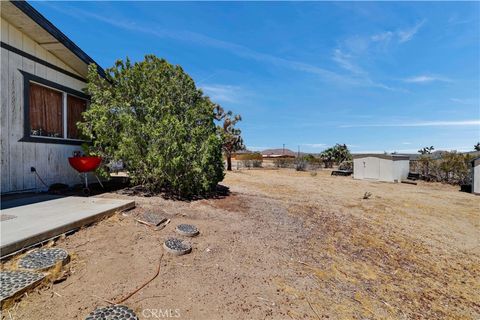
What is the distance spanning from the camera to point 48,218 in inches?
143

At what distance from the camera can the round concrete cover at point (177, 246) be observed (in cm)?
331

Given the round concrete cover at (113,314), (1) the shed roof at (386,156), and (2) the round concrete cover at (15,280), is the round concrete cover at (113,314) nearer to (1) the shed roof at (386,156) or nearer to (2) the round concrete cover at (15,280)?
(2) the round concrete cover at (15,280)

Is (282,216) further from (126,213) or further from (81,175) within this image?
(81,175)

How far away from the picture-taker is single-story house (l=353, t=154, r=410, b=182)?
18281 mm

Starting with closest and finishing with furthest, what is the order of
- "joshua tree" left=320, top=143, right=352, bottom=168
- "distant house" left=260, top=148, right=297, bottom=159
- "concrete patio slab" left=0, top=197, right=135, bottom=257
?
"concrete patio slab" left=0, top=197, right=135, bottom=257
"joshua tree" left=320, top=143, right=352, bottom=168
"distant house" left=260, top=148, right=297, bottom=159

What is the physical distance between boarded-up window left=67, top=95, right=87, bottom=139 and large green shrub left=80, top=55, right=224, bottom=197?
607 mm

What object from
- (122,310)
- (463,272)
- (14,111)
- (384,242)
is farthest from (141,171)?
(463,272)

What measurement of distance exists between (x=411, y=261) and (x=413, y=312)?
1.68 m

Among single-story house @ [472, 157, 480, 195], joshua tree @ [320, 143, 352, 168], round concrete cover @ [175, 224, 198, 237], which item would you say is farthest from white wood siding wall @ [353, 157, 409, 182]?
round concrete cover @ [175, 224, 198, 237]

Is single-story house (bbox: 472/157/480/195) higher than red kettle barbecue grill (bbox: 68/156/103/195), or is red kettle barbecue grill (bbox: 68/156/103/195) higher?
red kettle barbecue grill (bbox: 68/156/103/195)

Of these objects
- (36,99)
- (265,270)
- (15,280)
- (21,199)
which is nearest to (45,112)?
(36,99)

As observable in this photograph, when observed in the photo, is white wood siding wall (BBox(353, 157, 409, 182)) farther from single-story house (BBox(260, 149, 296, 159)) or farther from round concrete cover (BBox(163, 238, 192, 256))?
single-story house (BBox(260, 149, 296, 159))

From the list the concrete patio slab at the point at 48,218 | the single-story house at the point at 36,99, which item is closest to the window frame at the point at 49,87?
the single-story house at the point at 36,99

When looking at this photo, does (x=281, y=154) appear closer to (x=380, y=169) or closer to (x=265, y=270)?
(x=380, y=169)
